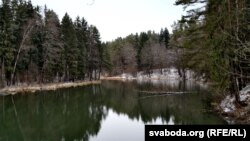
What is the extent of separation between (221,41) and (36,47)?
128ft

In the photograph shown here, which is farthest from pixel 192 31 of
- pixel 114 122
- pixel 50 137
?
pixel 50 137

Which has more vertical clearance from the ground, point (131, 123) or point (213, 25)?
point (213, 25)

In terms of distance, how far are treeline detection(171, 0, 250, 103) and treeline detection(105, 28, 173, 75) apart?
59.0 meters

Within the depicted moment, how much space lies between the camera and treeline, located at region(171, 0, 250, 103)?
40.8 feet

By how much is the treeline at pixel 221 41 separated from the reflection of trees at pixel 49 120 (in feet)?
26.6

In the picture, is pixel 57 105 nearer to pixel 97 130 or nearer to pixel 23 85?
pixel 97 130

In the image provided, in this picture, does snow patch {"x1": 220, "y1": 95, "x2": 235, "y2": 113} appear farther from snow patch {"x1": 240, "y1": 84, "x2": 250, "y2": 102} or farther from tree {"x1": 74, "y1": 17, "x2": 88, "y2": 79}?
tree {"x1": 74, "y1": 17, "x2": 88, "y2": 79}

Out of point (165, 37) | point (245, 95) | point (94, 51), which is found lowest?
point (245, 95)

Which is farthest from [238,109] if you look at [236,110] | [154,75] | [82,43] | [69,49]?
[154,75]

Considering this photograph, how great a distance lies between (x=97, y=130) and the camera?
66.6 ft

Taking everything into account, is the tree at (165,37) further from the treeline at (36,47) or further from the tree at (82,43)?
the treeline at (36,47)

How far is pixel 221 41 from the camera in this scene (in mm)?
16109

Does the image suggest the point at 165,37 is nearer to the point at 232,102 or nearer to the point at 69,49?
the point at 69,49

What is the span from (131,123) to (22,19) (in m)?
33.6
